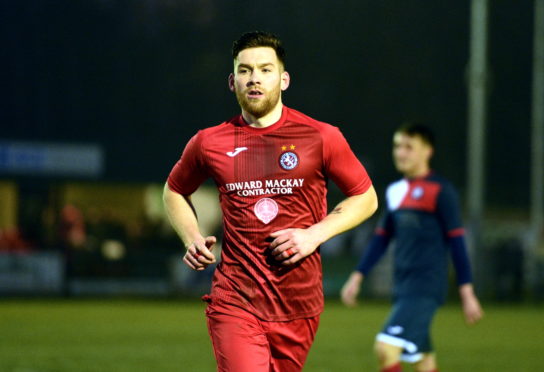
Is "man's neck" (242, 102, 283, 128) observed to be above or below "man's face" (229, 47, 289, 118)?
below

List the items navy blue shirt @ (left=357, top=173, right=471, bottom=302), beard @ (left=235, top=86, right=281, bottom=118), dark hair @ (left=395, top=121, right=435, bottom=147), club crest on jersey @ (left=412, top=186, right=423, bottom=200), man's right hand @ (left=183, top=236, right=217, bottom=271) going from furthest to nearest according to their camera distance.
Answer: dark hair @ (left=395, top=121, right=435, bottom=147), club crest on jersey @ (left=412, top=186, right=423, bottom=200), navy blue shirt @ (left=357, top=173, right=471, bottom=302), beard @ (left=235, top=86, right=281, bottom=118), man's right hand @ (left=183, top=236, right=217, bottom=271)

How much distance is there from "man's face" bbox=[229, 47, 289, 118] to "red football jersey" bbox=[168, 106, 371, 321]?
6.2 inches

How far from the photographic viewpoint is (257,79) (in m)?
5.04

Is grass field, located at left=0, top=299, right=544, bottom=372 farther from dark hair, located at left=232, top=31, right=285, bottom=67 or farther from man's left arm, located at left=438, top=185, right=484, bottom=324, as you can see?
dark hair, located at left=232, top=31, right=285, bottom=67

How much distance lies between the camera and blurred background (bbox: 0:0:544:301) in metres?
24.9

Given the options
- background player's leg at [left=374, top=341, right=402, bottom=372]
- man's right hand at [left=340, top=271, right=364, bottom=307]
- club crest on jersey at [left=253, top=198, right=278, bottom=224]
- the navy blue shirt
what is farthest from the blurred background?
club crest on jersey at [left=253, top=198, right=278, bottom=224]

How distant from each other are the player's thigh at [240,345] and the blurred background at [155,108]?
19.1m

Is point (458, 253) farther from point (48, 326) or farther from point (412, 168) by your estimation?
point (48, 326)

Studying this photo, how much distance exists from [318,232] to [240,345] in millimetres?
651

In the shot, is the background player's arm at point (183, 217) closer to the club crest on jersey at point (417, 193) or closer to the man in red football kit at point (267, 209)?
the man in red football kit at point (267, 209)

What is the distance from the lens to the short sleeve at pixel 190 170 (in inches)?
208

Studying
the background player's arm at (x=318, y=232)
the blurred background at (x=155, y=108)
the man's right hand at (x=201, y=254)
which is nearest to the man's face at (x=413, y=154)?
the background player's arm at (x=318, y=232)

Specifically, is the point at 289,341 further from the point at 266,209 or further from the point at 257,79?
the point at 257,79

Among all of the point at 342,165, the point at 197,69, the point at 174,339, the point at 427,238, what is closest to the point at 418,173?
the point at 427,238
